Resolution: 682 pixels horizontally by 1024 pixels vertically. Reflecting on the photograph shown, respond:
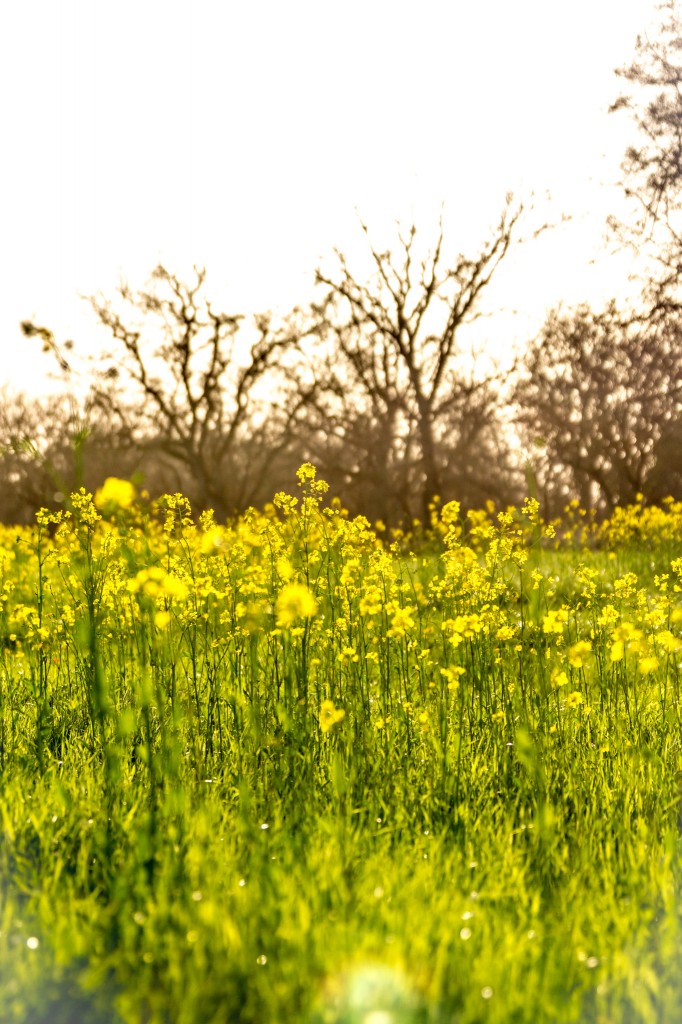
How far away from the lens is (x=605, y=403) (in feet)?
95.5

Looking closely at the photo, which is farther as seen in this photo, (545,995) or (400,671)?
(400,671)

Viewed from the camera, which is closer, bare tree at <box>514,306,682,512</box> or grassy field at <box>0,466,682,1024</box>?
grassy field at <box>0,466,682,1024</box>

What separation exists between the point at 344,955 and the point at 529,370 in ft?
83.3

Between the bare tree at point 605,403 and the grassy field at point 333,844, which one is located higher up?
the bare tree at point 605,403

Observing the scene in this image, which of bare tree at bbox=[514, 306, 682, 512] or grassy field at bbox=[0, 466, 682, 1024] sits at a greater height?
bare tree at bbox=[514, 306, 682, 512]

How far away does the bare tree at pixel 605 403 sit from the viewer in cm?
2483

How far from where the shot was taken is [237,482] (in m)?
33.5

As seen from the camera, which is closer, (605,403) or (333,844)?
(333,844)

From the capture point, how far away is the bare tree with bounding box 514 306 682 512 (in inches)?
977

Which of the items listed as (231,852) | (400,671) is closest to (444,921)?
(231,852)

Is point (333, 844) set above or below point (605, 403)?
below

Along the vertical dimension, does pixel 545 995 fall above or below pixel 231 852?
below

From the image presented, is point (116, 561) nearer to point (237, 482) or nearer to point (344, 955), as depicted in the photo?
point (344, 955)

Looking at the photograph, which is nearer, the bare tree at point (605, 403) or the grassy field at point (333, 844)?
the grassy field at point (333, 844)
